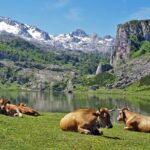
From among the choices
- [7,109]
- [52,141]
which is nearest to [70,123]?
[52,141]

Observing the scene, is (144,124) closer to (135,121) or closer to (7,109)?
(135,121)

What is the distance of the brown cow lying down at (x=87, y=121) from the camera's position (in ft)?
90.2

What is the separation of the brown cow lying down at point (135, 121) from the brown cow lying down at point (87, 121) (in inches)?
227

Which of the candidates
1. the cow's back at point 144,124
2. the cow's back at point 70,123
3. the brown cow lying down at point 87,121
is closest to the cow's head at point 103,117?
the brown cow lying down at point 87,121

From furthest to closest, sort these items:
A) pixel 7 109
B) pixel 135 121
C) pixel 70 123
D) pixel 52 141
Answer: pixel 7 109
pixel 135 121
pixel 70 123
pixel 52 141

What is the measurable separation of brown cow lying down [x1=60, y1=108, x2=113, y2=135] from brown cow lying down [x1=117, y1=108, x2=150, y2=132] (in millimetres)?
5778

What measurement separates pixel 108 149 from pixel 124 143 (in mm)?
3064

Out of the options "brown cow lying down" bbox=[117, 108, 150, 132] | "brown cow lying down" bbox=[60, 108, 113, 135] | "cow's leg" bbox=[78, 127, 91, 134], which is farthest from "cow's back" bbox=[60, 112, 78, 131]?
"brown cow lying down" bbox=[117, 108, 150, 132]

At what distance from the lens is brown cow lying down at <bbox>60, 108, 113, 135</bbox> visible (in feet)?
90.2

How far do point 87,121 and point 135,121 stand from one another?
816 cm

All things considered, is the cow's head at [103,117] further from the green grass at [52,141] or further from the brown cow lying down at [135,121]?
the brown cow lying down at [135,121]

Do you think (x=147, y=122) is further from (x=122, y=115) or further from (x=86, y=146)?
(x=86, y=146)

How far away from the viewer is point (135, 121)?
1356 inches

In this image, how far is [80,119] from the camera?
27672 mm
